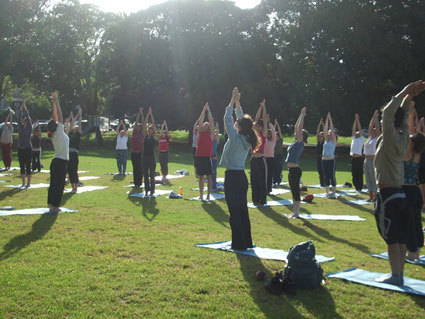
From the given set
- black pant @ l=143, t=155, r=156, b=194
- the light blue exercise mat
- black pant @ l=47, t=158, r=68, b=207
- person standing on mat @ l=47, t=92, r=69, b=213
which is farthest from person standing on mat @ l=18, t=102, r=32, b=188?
the light blue exercise mat

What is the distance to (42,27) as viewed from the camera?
39.8 metres

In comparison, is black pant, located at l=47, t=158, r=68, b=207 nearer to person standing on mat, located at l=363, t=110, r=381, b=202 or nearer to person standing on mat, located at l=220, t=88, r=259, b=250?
person standing on mat, located at l=220, t=88, r=259, b=250

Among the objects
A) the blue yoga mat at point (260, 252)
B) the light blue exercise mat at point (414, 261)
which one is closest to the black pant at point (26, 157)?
the blue yoga mat at point (260, 252)

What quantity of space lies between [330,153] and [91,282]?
10369mm

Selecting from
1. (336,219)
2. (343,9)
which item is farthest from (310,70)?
(336,219)

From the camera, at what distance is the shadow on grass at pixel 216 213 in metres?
9.75

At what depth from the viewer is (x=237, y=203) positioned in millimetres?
6973

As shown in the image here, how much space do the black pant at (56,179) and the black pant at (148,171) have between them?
12.5 feet

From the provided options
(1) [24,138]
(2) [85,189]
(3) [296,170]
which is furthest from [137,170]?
(3) [296,170]

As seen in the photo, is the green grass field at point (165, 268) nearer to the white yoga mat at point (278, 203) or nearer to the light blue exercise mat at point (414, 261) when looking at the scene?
the light blue exercise mat at point (414, 261)

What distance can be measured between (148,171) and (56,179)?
408cm

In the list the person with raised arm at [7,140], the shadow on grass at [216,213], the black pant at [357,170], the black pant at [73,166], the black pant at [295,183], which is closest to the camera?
the shadow on grass at [216,213]

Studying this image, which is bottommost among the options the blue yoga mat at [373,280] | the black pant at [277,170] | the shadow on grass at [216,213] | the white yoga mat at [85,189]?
the blue yoga mat at [373,280]

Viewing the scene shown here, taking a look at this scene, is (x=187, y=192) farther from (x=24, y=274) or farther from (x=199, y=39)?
(x=199, y=39)
